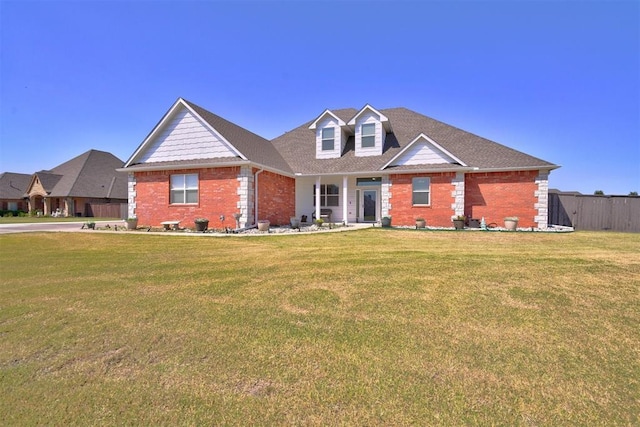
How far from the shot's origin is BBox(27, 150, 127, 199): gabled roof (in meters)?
37.3

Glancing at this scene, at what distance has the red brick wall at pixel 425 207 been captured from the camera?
16844mm

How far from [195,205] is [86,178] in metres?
31.6

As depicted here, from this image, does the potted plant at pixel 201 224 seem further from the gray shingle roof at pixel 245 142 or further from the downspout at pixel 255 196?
the gray shingle roof at pixel 245 142

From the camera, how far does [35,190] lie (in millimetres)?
38969

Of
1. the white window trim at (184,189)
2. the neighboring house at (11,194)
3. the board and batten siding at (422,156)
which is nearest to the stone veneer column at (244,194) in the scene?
the white window trim at (184,189)

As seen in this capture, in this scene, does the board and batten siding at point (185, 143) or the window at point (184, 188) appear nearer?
the board and batten siding at point (185, 143)

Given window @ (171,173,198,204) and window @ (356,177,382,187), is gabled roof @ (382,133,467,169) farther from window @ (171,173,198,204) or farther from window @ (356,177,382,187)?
window @ (171,173,198,204)

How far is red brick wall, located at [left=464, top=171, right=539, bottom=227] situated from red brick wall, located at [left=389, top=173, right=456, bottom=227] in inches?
64.1

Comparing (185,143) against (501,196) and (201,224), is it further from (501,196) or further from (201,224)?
(501,196)

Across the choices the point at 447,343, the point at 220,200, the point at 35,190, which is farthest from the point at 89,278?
the point at 35,190

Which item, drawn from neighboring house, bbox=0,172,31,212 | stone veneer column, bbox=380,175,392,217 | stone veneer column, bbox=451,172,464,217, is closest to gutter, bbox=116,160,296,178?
stone veneer column, bbox=380,175,392,217

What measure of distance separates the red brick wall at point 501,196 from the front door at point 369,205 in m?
5.45

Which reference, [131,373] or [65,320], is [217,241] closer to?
[65,320]

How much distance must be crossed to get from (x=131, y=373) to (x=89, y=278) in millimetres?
4615
